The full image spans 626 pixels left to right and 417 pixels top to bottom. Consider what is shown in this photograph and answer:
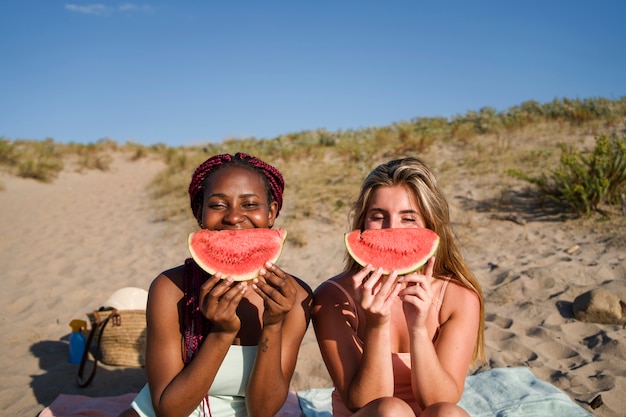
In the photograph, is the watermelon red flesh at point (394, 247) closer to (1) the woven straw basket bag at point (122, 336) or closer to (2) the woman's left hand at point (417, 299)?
(2) the woman's left hand at point (417, 299)

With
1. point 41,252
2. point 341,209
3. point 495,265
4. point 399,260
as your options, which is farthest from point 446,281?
point 41,252

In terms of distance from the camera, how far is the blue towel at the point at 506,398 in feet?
10.2

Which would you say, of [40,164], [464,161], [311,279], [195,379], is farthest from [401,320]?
[40,164]

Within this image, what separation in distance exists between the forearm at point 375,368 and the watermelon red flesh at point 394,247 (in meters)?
0.29

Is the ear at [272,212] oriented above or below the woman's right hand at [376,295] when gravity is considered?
above

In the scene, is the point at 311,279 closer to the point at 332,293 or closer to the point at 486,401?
the point at 486,401

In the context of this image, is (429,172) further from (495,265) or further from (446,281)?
(495,265)

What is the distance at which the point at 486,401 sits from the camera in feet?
11.1

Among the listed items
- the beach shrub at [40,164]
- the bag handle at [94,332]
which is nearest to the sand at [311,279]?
the bag handle at [94,332]

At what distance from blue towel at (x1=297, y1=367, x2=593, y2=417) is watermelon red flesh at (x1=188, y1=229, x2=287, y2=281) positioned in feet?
6.09

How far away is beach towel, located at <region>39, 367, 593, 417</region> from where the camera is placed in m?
3.14

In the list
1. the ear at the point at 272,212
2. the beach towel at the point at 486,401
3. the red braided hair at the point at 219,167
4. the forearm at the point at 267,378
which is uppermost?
the red braided hair at the point at 219,167

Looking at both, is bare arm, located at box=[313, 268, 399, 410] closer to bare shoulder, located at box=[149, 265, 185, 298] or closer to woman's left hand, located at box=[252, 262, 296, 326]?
woman's left hand, located at box=[252, 262, 296, 326]

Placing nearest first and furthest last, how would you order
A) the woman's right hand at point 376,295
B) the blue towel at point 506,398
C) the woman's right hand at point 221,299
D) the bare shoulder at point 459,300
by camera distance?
1. the woman's right hand at point 221,299
2. the woman's right hand at point 376,295
3. the bare shoulder at point 459,300
4. the blue towel at point 506,398
